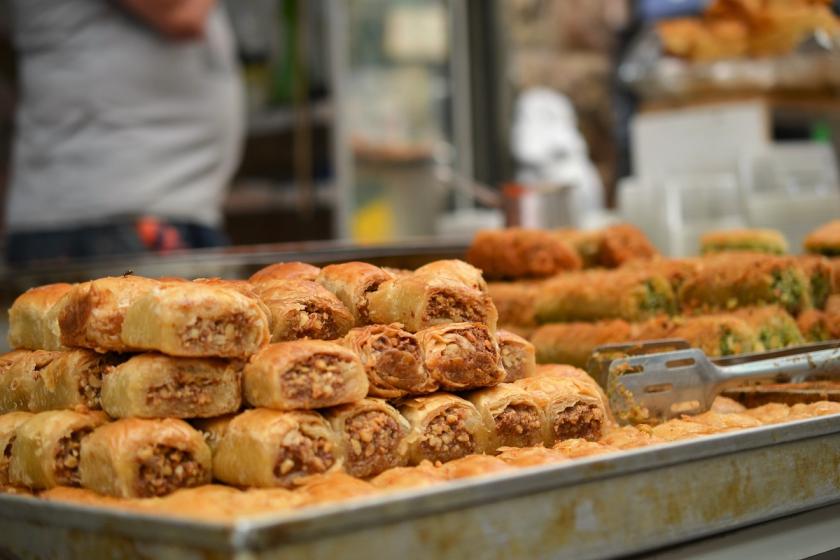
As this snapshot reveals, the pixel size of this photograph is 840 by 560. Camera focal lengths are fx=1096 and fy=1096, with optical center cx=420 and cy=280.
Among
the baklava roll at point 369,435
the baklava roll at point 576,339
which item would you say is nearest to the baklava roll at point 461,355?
the baklava roll at point 369,435

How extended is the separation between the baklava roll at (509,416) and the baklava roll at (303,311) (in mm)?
225

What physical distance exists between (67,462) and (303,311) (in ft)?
1.25

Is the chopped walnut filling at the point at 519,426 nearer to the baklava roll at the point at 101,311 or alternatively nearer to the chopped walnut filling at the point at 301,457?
the chopped walnut filling at the point at 301,457

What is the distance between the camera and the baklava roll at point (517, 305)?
2553 millimetres

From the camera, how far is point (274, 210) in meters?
6.48

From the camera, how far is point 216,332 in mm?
1402

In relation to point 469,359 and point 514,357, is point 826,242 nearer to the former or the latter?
point 514,357

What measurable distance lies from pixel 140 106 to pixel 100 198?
371 millimetres

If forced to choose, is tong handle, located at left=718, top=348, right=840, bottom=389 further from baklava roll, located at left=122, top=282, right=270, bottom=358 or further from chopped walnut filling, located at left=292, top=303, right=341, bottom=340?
baklava roll, located at left=122, top=282, right=270, bottom=358

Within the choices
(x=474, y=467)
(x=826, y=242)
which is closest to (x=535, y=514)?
(x=474, y=467)

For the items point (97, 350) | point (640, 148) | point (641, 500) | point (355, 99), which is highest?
point (355, 99)

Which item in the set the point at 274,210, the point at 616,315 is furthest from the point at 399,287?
the point at 274,210

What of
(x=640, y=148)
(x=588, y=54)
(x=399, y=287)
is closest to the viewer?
(x=399, y=287)

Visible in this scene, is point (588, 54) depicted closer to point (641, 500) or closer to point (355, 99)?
point (355, 99)
